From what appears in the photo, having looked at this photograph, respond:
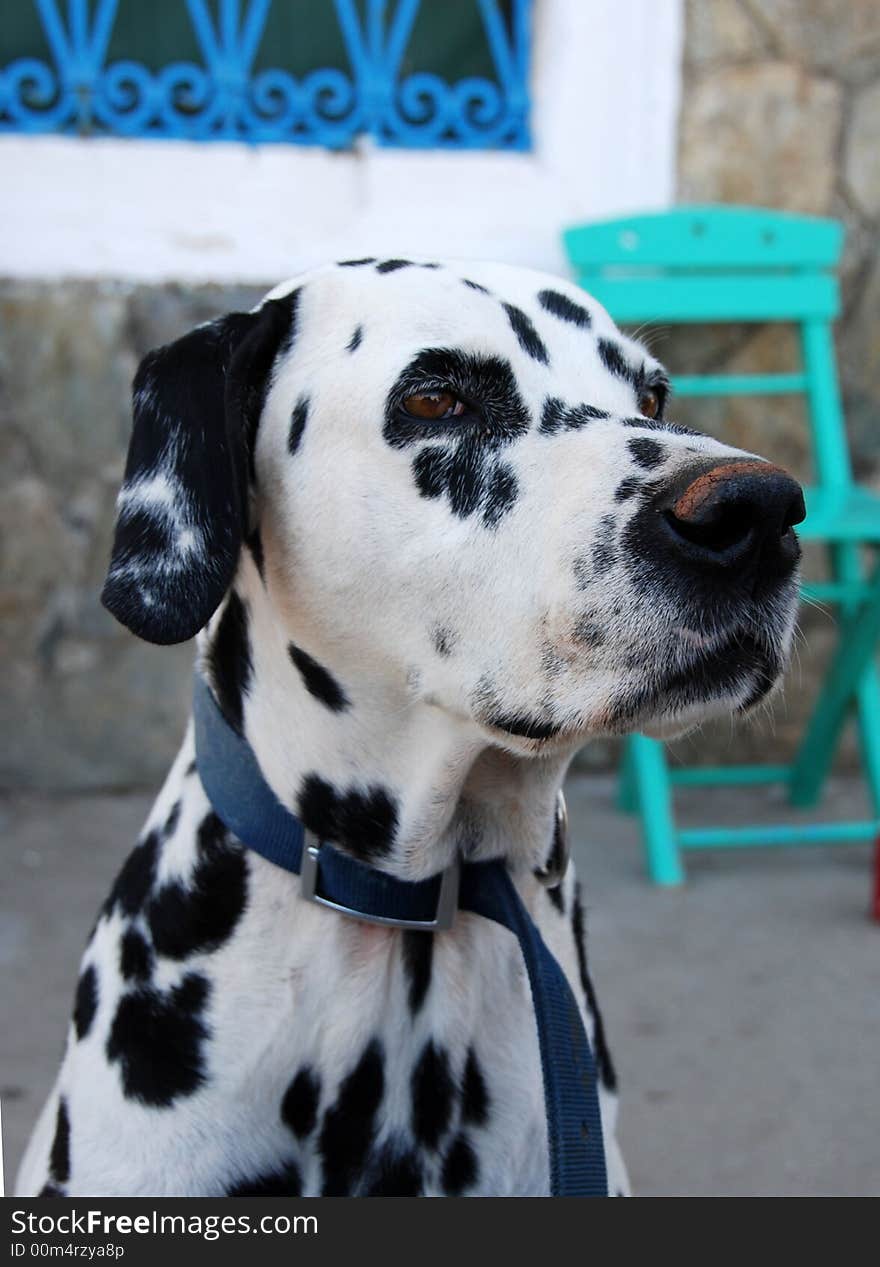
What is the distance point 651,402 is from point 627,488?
46cm

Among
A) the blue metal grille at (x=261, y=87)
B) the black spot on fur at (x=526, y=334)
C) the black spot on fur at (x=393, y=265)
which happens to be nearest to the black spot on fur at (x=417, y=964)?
the black spot on fur at (x=526, y=334)

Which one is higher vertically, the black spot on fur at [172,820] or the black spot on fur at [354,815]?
the black spot on fur at [354,815]

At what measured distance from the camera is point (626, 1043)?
329cm

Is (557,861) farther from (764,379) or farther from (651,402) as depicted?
(764,379)

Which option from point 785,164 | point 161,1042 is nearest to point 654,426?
point 161,1042

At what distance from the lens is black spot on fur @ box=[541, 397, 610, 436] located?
176 centimetres

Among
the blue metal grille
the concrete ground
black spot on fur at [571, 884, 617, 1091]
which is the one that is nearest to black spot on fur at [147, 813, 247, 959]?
black spot on fur at [571, 884, 617, 1091]

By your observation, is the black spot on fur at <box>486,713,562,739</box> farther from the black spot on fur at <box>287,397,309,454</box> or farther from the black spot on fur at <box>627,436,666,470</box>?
the black spot on fur at <box>287,397,309,454</box>

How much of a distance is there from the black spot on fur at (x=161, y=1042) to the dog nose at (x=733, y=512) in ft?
2.71

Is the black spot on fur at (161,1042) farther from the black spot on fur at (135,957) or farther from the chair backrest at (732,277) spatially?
the chair backrest at (732,277)

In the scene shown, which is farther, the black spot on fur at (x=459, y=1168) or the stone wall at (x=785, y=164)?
the stone wall at (x=785, y=164)

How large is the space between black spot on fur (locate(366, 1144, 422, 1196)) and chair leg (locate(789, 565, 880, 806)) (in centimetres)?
271

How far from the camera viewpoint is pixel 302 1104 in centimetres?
176

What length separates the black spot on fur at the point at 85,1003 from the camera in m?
1.90
